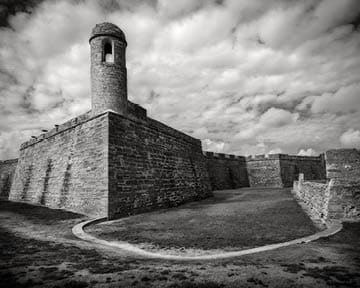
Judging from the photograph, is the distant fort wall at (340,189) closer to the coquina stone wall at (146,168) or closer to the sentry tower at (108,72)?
the coquina stone wall at (146,168)

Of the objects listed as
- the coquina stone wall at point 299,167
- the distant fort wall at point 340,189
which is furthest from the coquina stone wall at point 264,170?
the distant fort wall at point 340,189

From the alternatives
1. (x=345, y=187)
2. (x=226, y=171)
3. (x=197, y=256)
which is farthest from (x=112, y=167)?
(x=226, y=171)

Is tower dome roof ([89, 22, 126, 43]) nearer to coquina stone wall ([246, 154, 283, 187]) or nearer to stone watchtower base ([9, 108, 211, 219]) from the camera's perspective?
stone watchtower base ([9, 108, 211, 219])

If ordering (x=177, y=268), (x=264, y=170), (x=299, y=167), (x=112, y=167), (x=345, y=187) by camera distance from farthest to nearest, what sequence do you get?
(x=299, y=167)
(x=264, y=170)
(x=112, y=167)
(x=345, y=187)
(x=177, y=268)

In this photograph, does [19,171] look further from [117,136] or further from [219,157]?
[219,157]

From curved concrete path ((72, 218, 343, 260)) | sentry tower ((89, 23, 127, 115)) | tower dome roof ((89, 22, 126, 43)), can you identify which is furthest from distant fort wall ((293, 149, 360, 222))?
tower dome roof ((89, 22, 126, 43))

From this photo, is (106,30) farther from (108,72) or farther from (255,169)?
(255,169)

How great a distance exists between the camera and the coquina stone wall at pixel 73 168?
339 inches

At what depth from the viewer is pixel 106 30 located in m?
10.4

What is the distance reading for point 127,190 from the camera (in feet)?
29.0

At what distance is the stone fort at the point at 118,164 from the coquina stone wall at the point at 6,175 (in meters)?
12.2

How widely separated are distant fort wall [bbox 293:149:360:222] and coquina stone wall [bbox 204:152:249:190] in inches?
673

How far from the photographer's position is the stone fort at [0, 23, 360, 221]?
6887 millimetres

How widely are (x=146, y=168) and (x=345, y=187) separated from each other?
7.49m
